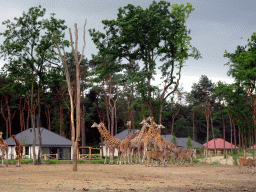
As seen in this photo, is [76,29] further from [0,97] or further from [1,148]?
[0,97]

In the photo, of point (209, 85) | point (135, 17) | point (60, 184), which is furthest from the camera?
point (209, 85)

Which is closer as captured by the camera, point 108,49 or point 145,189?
point 145,189

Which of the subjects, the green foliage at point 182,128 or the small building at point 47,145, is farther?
the green foliage at point 182,128

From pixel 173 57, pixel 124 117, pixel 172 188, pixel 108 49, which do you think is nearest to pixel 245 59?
pixel 173 57

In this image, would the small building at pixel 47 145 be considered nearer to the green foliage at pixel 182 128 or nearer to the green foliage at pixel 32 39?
the green foliage at pixel 32 39

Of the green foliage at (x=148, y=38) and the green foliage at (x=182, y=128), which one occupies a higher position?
the green foliage at (x=148, y=38)

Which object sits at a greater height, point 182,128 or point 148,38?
point 148,38

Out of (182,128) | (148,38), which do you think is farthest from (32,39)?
(182,128)

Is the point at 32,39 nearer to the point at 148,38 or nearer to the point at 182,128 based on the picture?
the point at 148,38

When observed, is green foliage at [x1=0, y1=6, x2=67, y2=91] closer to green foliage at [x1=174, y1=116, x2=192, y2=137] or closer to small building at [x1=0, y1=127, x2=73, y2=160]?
small building at [x1=0, y1=127, x2=73, y2=160]

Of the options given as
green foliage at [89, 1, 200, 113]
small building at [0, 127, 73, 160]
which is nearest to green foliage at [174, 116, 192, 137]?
small building at [0, 127, 73, 160]

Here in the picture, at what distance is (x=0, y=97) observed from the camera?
5831 cm

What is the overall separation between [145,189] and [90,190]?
179cm

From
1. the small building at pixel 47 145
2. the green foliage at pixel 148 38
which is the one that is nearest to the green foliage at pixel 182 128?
the small building at pixel 47 145
